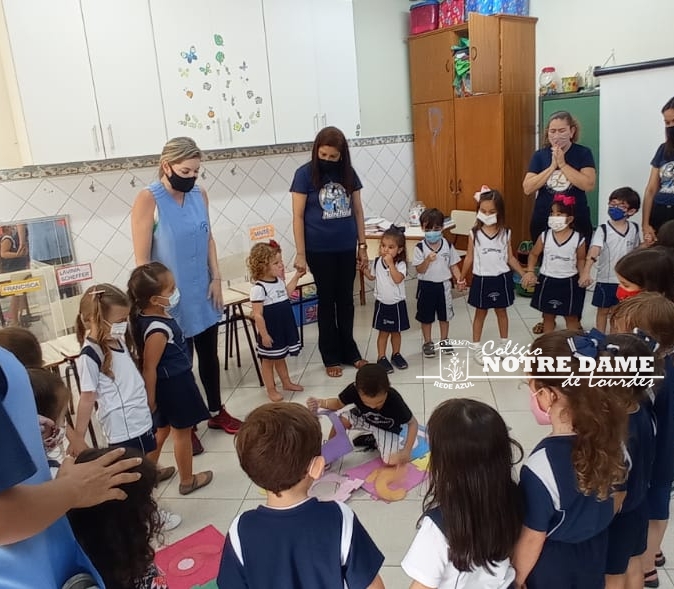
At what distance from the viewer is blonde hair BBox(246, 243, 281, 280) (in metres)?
3.16

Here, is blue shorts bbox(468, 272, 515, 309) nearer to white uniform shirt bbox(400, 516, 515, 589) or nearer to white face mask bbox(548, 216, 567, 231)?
white face mask bbox(548, 216, 567, 231)

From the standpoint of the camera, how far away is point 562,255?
346 cm

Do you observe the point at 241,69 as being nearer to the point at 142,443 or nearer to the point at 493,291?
the point at 493,291

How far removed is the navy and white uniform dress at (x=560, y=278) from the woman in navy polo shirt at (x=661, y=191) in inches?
19.7

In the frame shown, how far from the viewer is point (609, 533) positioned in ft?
4.71

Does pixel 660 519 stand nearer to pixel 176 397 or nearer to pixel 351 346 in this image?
pixel 176 397

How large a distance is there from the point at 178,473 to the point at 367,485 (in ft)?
2.81

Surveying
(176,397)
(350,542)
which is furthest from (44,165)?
(350,542)

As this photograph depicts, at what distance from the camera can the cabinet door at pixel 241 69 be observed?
147 inches

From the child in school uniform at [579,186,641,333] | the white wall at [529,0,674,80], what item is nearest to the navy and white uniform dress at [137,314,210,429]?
the child in school uniform at [579,186,641,333]

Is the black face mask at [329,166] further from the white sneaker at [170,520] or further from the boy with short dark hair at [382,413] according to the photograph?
the white sneaker at [170,520]

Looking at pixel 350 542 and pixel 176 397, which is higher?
pixel 350 542

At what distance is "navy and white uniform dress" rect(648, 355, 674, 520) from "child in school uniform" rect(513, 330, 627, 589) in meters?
0.33

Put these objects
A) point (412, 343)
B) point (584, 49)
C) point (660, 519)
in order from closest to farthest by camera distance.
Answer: point (660, 519) < point (412, 343) < point (584, 49)
